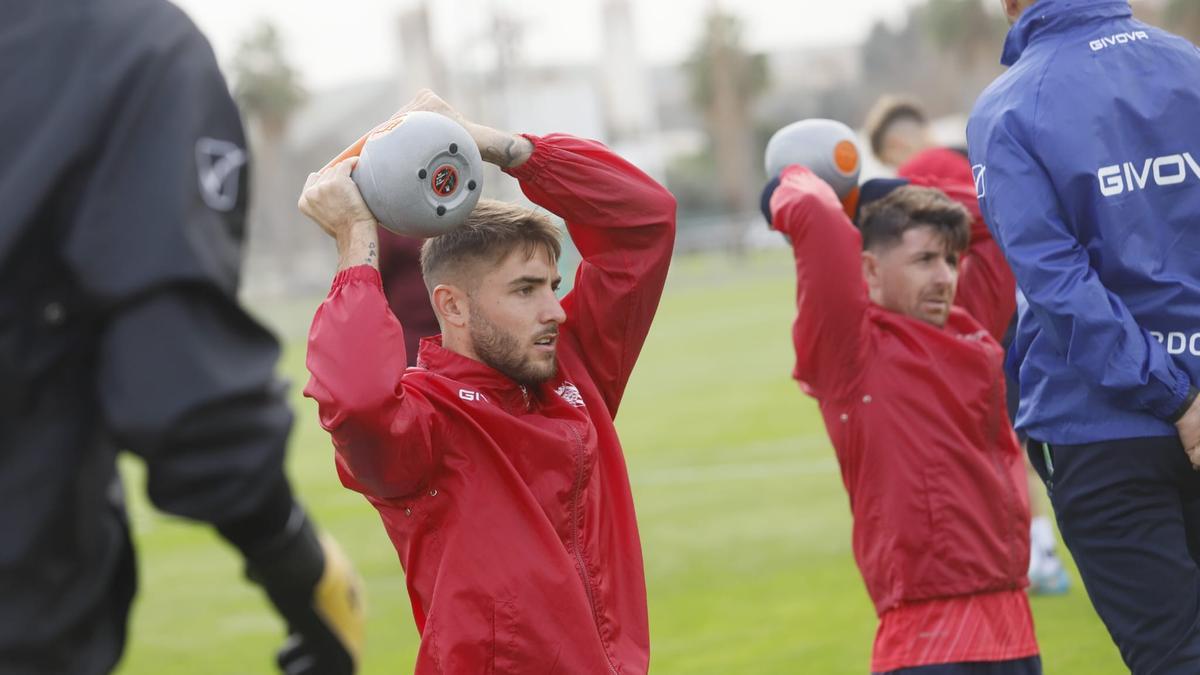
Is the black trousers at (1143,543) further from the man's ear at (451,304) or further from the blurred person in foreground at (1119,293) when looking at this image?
the man's ear at (451,304)

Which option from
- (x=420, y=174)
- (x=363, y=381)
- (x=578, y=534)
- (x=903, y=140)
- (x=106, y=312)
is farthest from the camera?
(x=903, y=140)

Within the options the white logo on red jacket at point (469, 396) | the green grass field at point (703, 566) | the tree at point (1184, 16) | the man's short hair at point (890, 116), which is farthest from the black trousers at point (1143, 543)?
the tree at point (1184, 16)

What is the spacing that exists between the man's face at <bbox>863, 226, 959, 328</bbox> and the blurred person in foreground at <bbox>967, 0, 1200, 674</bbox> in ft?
3.05

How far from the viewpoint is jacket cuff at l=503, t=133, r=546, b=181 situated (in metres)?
3.51

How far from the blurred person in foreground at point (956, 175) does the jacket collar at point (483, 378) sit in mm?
1461

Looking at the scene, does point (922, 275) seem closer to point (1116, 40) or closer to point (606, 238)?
point (1116, 40)

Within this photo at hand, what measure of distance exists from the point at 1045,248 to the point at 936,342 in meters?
1.01

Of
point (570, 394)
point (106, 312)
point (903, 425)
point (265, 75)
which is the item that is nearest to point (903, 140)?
point (903, 425)

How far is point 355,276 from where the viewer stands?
9.79ft

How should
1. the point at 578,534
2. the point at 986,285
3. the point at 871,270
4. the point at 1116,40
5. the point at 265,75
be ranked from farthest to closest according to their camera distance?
the point at 265,75
the point at 986,285
the point at 871,270
the point at 1116,40
the point at 578,534

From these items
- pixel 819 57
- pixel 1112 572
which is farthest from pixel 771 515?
pixel 819 57

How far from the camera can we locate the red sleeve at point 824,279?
4.11 m

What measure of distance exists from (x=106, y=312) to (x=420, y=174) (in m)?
1.18

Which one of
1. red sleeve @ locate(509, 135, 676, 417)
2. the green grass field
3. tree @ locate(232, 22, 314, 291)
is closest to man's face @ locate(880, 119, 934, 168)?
the green grass field
